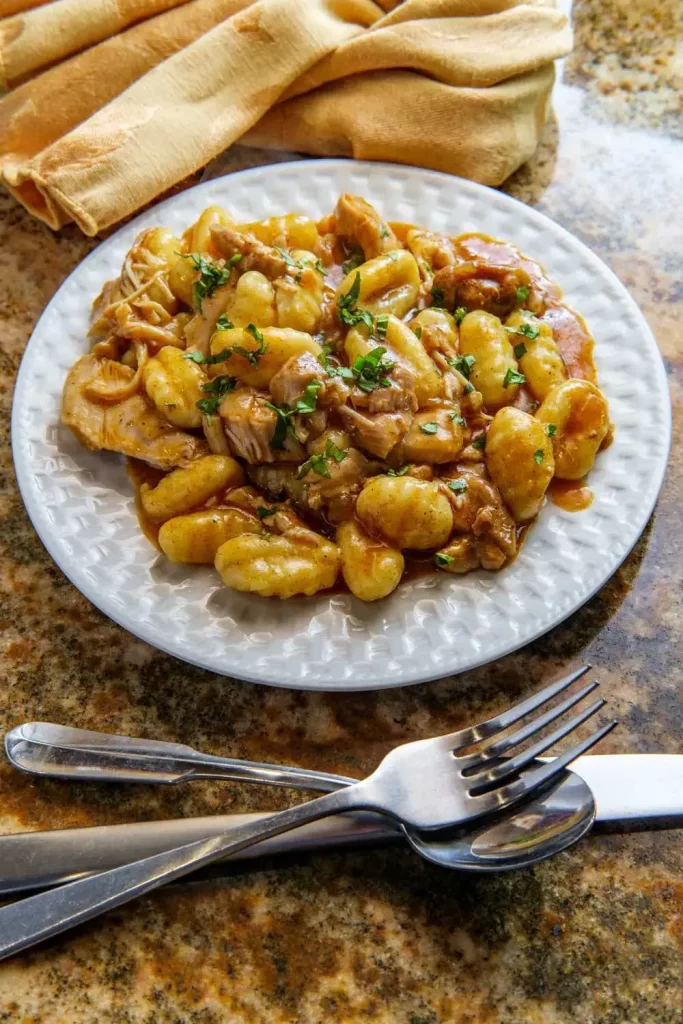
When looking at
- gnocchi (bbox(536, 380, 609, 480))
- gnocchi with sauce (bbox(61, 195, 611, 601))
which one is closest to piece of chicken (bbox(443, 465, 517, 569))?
gnocchi with sauce (bbox(61, 195, 611, 601))

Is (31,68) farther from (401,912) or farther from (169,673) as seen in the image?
(401,912)

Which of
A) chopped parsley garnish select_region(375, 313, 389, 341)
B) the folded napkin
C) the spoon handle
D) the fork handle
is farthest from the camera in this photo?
the folded napkin

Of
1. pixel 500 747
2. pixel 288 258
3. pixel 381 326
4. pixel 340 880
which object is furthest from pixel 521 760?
pixel 288 258

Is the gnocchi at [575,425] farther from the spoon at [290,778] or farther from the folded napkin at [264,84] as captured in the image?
the folded napkin at [264,84]

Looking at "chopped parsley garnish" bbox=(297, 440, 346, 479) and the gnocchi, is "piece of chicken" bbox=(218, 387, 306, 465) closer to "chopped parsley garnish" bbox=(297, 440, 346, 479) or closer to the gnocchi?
"chopped parsley garnish" bbox=(297, 440, 346, 479)

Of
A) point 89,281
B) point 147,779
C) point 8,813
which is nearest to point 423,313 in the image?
point 89,281

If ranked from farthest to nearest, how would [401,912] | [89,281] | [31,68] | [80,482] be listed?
[31,68] → [89,281] → [80,482] → [401,912]
